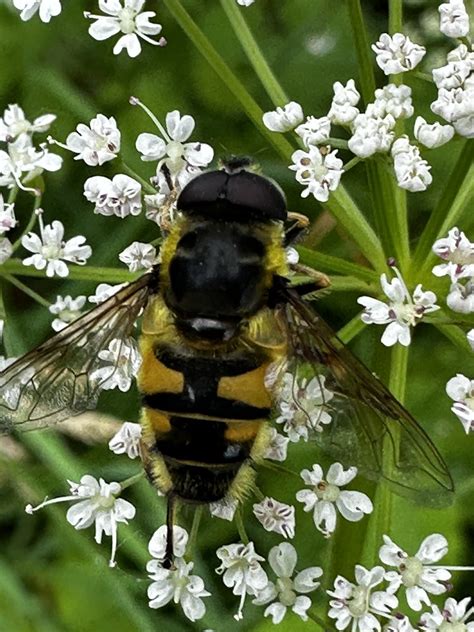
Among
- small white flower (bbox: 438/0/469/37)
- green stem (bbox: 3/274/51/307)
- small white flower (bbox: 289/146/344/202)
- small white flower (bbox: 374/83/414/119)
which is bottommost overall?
green stem (bbox: 3/274/51/307)

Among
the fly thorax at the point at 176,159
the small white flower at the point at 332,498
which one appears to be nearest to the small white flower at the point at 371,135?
the fly thorax at the point at 176,159

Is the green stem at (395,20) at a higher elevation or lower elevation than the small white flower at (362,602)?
higher

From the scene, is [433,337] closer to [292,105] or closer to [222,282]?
[292,105]

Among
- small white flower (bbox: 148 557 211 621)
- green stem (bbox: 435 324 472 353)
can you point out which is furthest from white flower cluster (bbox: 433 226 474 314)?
small white flower (bbox: 148 557 211 621)

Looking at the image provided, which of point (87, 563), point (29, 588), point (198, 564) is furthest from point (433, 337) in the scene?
point (29, 588)

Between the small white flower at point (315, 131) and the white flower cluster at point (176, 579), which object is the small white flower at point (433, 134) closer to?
the small white flower at point (315, 131)

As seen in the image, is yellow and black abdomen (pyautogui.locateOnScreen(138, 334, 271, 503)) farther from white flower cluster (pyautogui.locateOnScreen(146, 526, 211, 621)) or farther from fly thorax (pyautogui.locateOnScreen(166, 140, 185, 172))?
fly thorax (pyautogui.locateOnScreen(166, 140, 185, 172))

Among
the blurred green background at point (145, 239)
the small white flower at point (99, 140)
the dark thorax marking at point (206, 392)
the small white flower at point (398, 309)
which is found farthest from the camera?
the blurred green background at point (145, 239)
